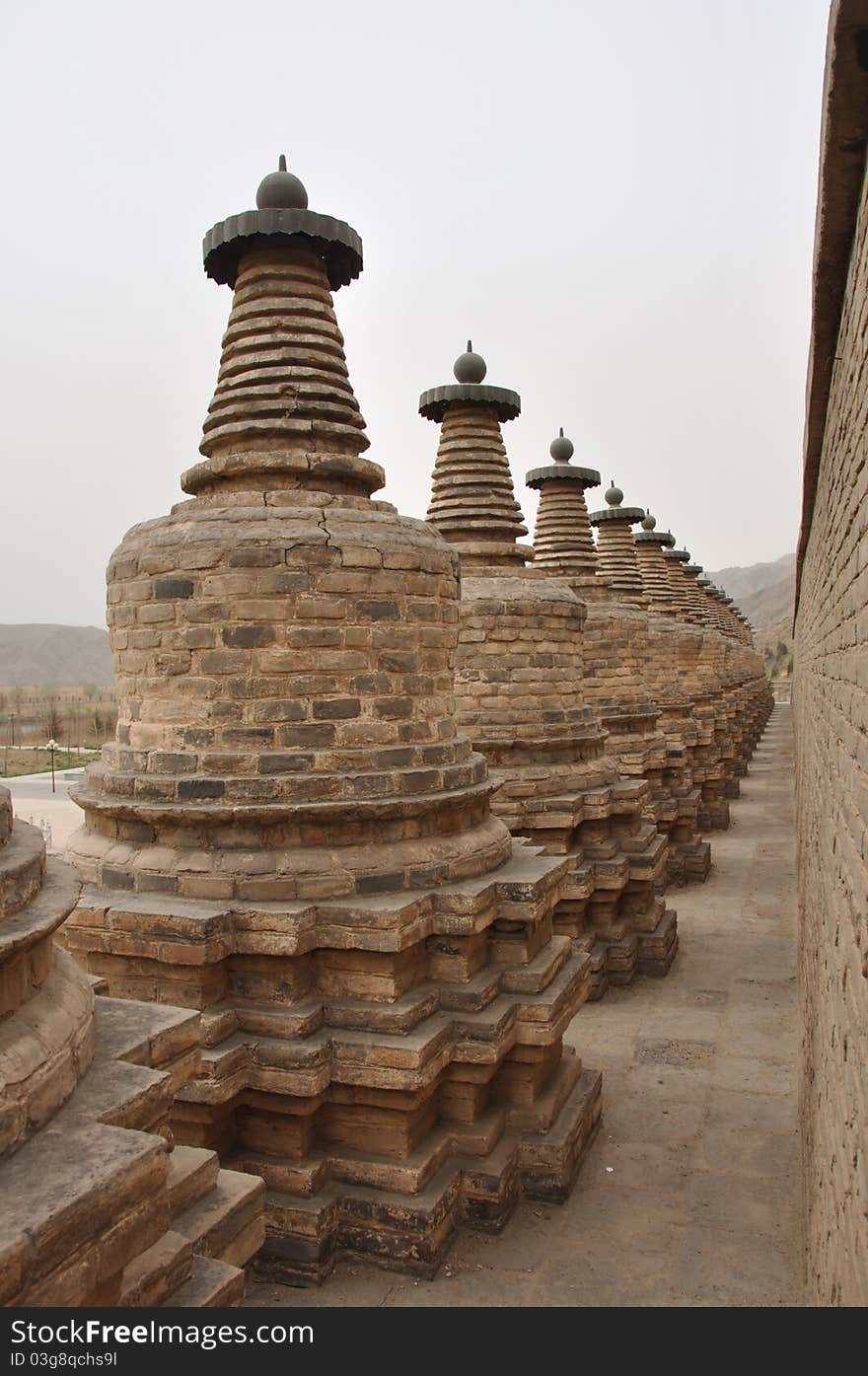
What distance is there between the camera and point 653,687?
16359 mm

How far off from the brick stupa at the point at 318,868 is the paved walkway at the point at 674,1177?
0.19 meters

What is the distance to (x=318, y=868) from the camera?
17.3ft

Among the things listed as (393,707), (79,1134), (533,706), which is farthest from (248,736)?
(533,706)

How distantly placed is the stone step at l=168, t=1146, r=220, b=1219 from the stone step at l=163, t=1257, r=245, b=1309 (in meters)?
0.28

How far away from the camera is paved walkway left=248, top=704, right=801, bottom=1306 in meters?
4.78

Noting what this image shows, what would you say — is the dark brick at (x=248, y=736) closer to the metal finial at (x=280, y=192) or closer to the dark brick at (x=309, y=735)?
the dark brick at (x=309, y=735)

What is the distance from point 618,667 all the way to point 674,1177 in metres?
7.52

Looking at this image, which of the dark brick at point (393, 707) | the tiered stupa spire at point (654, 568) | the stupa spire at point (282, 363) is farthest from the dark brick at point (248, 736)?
the tiered stupa spire at point (654, 568)

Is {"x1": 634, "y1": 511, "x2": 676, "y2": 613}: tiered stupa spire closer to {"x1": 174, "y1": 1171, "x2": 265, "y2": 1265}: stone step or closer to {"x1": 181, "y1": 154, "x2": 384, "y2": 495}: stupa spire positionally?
{"x1": 181, "y1": 154, "x2": 384, "y2": 495}: stupa spire

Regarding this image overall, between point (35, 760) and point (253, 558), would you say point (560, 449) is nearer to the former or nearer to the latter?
point (253, 558)

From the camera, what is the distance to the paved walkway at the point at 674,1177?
4.78 m

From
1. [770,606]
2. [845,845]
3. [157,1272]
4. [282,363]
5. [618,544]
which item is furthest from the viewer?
[770,606]

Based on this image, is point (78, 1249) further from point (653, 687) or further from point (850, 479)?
point (653, 687)

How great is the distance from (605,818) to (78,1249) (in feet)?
25.5
